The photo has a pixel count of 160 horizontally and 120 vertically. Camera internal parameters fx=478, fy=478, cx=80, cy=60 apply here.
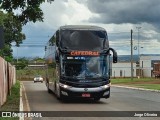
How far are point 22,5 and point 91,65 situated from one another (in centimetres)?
530

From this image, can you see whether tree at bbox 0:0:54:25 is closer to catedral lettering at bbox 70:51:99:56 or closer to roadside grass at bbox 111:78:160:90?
catedral lettering at bbox 70:51:99:56

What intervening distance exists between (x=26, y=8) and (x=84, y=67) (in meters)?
4.58

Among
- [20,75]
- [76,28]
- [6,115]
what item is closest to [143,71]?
[20,75]

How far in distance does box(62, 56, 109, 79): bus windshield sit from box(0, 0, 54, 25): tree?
3.00m

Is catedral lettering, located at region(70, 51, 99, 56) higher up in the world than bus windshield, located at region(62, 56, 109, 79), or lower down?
higher up

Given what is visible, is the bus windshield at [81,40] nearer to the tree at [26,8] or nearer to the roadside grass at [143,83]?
the tree at [26,8]

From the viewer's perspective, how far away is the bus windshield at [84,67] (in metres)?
25.0

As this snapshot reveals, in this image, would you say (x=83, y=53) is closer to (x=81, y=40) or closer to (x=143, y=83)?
(x=81, y=40)

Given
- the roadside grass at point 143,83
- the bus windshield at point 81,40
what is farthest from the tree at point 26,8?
the roadside grass at point 143,83

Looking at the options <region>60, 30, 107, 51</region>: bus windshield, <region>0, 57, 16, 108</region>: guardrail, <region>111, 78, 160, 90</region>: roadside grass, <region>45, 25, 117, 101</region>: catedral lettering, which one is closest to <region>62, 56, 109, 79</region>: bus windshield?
<region>45, 25, 117, 101</region>: catedral lettering

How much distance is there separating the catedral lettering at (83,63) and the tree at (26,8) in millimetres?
2218

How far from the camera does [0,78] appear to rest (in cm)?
2184

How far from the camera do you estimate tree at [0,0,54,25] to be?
21891mm

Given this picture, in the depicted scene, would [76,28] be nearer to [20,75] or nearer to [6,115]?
[6,115]
